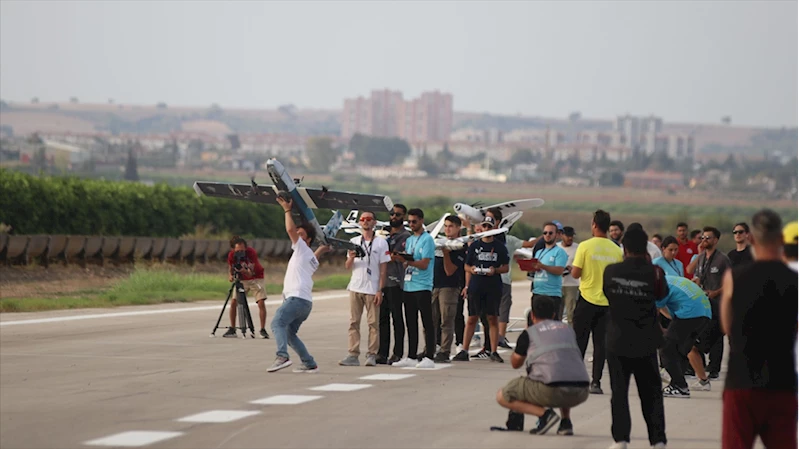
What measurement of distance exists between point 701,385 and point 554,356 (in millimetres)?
5087

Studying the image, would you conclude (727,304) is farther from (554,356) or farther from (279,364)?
(279,364)

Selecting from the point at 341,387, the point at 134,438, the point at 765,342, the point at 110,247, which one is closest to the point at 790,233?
the point at 765,342

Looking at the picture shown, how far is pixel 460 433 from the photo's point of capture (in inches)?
470

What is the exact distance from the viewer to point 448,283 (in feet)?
60.0

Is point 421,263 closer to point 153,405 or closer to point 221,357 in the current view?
point 221,357

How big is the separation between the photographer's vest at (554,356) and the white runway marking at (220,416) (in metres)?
3.05

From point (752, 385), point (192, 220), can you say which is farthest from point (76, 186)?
point (752, 385)

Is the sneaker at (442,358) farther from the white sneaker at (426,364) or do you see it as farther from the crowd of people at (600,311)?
the white sneaker at (426,364)

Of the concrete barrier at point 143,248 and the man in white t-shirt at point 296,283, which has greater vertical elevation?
the man in white t-shirt at point 296,283

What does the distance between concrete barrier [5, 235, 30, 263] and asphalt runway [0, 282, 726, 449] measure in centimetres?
1474

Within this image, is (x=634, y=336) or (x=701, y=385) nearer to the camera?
(x=634, y=336)

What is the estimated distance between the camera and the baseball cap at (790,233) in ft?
27.6

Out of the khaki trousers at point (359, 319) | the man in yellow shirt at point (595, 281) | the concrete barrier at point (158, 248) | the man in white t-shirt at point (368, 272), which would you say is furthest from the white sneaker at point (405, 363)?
the concrete barrier at point (158, 248)

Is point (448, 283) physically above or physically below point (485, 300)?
above
